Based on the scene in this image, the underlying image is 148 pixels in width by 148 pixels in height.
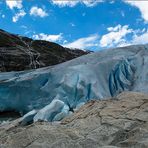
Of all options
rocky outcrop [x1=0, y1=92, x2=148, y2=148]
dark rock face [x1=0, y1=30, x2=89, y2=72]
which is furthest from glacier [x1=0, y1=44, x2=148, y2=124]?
dark rock face [x1=0, y1=30, x2=89, y2=72]

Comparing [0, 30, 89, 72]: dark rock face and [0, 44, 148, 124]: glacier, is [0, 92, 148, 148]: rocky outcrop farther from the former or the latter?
[0, 30, 89, 72]: dark rock face

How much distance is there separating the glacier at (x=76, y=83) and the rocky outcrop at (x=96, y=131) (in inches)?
376

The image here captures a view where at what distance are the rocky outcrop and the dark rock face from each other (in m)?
50.6

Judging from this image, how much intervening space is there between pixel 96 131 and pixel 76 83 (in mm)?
12021

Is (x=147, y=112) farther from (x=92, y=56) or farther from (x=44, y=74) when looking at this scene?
(x=92, y=56)

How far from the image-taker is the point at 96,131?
9766 millimetres

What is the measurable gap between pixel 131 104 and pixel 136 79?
11.2m

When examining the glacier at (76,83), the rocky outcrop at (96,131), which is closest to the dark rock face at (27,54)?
the glacier at (76,83)

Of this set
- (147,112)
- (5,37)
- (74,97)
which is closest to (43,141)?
(147,112)

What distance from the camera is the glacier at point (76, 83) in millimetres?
21438

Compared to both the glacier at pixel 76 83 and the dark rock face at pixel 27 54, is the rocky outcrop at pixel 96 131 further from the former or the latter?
the dark rock face at pixel 27 54

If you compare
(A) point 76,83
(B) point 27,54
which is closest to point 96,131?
(A) point 76,83

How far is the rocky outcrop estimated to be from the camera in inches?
350

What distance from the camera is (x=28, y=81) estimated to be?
22281 mm
